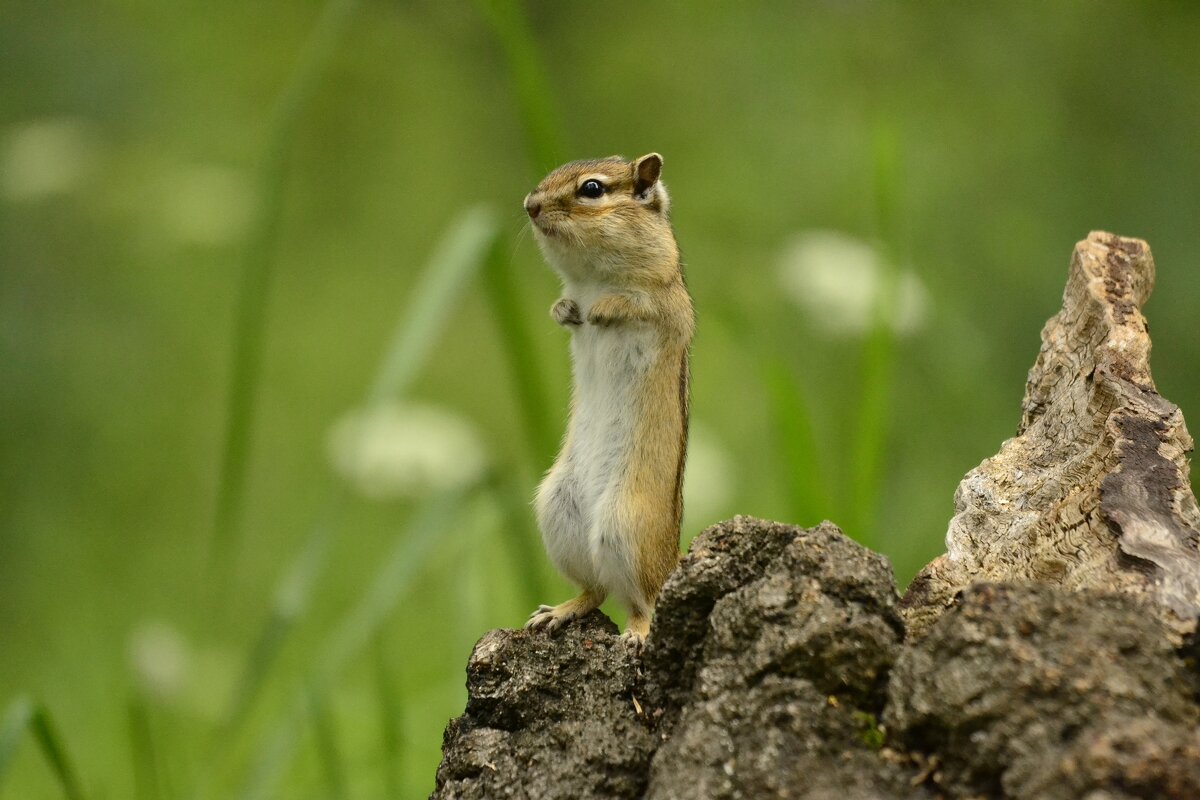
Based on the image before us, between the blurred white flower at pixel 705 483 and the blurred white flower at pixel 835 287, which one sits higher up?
the blurred white flower at pixel 835 287

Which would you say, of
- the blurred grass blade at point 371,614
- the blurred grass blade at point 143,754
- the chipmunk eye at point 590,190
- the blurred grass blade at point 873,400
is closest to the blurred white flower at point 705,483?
the blurred grass blade at point 873,400

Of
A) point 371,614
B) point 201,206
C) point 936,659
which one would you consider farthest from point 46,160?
point 936,659

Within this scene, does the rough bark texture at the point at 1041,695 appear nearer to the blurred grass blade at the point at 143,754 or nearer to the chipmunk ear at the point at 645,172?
the chipmunk ear at the point at 645,172

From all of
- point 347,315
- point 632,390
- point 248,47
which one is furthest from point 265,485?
point 632,390

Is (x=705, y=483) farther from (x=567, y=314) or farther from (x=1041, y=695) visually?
(x=1041, y=695)

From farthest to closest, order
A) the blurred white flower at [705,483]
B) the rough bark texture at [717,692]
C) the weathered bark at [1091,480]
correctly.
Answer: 1. the blurred white flower at [705,483]
2. the weathered bark at [1091,480]
3. the rough bark texture at [717,692]

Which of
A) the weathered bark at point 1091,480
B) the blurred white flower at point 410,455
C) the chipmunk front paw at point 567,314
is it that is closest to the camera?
the weathered bark at point 1091,480
